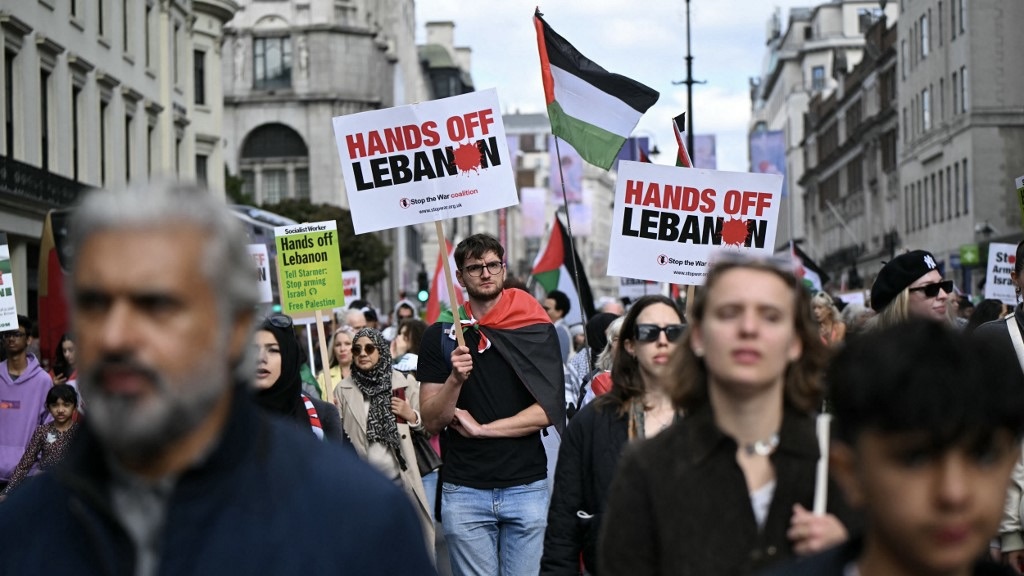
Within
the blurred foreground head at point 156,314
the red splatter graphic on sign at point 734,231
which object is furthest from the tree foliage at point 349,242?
the blurred foreground head at point 156,314

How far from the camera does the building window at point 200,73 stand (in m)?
49.0

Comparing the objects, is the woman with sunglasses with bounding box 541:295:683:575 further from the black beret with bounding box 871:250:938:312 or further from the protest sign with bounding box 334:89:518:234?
the protest sign with bounding box 334:89:518:234

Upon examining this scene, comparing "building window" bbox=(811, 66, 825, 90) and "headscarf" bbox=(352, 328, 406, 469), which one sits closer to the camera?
"headscarf" bbox=(352, 328, 406, 469)

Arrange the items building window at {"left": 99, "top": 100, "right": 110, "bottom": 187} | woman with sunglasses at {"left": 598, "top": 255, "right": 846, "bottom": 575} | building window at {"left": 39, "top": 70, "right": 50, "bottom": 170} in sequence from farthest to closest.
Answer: building window at {"left": 99, "top": 100, "right": 110, "bottom": 187} < building window at {"left": 39, "top": 70, "right": 50, "bottom": 170} < woman with sunglasses at {"left": 598, "top": 255, "right": 846, "bottom": 575}

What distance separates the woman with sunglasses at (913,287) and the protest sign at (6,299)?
7.96 meters

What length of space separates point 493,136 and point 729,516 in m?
6.42

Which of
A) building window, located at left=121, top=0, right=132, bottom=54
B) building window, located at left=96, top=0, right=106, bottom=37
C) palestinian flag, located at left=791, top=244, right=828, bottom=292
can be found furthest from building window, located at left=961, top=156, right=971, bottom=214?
palestinian flag, located at left=791, top=244, right=828, bottom=292

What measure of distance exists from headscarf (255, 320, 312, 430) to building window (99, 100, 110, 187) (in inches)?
1191

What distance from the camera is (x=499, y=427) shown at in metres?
7.95

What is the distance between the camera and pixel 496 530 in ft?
26.1

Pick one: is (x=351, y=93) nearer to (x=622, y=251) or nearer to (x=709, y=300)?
(x=622, y=251)

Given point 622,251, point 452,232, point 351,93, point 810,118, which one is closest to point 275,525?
point 622,251

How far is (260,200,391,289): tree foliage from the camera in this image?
72.9 meters

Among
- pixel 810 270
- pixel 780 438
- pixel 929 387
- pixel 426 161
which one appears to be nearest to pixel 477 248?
pixel 426 161
